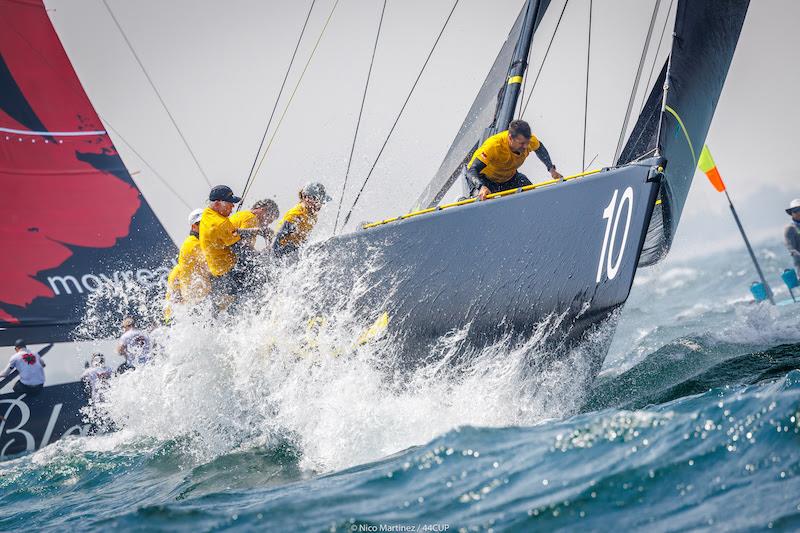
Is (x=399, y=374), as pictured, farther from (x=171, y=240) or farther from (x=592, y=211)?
(x=171, y=240)

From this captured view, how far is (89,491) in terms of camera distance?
3330mm

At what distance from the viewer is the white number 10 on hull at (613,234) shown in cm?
297

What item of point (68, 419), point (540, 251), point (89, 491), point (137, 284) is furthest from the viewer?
point (137, 284)

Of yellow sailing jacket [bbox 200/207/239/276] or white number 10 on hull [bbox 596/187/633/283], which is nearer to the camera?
white number 10 on hull [bbox 596/187/633/283]

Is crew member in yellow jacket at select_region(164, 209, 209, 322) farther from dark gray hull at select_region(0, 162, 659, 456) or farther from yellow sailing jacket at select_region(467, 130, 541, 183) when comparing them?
yellow sailing jacket at select_region(467, 130, 541, 183)

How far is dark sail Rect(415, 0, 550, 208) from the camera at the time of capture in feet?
15.7

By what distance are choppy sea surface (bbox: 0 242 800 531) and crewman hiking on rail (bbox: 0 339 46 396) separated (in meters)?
1.10

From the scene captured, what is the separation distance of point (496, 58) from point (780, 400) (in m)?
3.43

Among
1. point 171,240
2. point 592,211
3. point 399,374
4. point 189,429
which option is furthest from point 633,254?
point 171,240

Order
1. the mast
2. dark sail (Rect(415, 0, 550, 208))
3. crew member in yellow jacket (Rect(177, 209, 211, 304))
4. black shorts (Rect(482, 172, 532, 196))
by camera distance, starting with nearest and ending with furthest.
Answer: black shorts (Rect(482, 172, 532, 196)), the mast, crew member in yellow jacket (Rect(177, 209, 211, 304)), dark sail (Rect(415, 0, 550, 208))

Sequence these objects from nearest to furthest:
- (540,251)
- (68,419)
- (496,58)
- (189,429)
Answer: (540,251) → (189,429) → (496,58) → (68,419)

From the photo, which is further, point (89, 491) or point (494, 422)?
point (89, 491)

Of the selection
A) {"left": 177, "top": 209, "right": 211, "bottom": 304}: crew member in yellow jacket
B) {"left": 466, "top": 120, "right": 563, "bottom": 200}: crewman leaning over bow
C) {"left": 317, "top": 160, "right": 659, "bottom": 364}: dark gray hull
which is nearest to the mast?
{"left": 466, "top": 120, "right": 563, "bottom": 200}: crewman leaning over bow

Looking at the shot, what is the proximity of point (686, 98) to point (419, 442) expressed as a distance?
A: 2.50 metres
